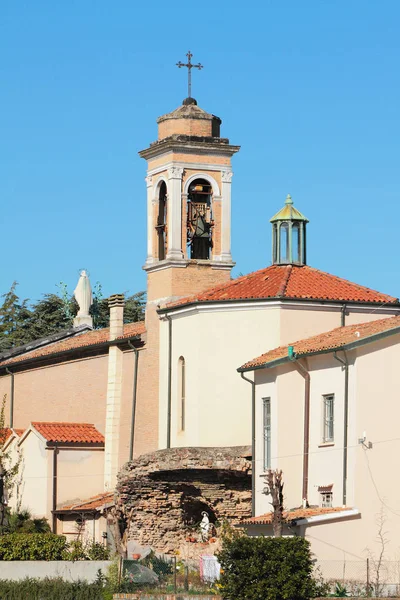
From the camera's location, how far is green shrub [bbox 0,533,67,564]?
150 ft

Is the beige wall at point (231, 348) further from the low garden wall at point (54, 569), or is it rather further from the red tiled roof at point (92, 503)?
the low garden wall at point (54, 569)

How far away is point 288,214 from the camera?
50531 mm

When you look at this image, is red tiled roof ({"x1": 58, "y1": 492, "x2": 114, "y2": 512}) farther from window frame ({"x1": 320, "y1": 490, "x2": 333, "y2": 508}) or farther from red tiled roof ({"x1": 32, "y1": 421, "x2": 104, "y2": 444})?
window frame ({"x1": 320, "y1": 490, "x2": 333, "y2": 508})

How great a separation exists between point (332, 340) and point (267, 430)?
3.40 m

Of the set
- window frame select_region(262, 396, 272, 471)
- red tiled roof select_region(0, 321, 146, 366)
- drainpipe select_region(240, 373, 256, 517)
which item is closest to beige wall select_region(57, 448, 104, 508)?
red tiled roof select_region(0, 321, 146, 366)

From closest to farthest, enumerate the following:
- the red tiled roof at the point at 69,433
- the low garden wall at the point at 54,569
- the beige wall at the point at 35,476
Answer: the low garden wall at the point at 54,569 → the beige wall at the point at 35,476 → the red tiled roof at the point at 69,433

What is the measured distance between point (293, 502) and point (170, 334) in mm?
9404

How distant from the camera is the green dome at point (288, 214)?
50.5 m

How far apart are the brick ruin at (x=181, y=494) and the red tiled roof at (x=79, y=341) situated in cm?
598

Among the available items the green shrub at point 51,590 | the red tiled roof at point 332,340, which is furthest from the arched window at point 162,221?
the green shrub at point 51,590

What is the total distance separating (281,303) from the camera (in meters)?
47.5

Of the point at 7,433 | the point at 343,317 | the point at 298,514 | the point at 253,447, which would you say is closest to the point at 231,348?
the point at 343,317

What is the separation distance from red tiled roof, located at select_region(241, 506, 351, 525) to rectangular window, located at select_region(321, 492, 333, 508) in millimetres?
223

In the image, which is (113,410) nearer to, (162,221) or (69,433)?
(69,433)
